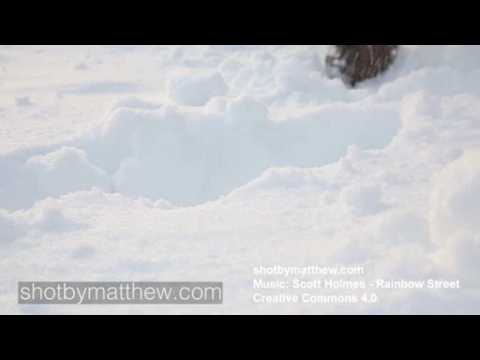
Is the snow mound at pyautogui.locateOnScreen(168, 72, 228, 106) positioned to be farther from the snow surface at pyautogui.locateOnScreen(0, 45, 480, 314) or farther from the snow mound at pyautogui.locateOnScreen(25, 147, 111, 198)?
the snow mound at pyautogui.locateOnScreen(25, 147, 111, 198)

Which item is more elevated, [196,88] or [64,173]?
[196,88]

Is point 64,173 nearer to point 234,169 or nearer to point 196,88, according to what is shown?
point 234,169

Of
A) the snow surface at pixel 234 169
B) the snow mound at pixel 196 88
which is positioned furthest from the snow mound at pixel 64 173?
the snow mound at pixel 196 88

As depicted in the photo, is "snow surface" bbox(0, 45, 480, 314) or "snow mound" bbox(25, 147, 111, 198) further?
"snow mound" bbox(25, 147, 111, 198)

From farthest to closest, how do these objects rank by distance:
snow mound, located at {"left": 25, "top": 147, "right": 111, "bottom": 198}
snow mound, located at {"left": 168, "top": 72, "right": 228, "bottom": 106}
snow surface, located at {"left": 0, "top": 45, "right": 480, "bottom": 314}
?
1. snow mound, located at {"left": 168, "top": 72, "right": 228, "bottom": 106}
2. snow mound, located at {"left": 25, "top": 147, "right": 111, "bottom": 198}
3. snow surface, located at {"left": 0, "top": 45, "right": 480, "bottom": 314}

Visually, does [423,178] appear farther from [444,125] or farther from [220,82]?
[220,82]

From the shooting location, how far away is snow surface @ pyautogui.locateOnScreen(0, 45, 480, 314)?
77.4 inches

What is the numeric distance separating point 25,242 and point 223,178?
919 mm

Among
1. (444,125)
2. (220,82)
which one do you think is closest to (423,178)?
(444,125)

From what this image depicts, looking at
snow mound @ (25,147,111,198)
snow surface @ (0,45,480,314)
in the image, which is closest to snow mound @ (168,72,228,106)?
snow surface @ (0,45,480,314)

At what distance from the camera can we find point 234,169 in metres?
2.71

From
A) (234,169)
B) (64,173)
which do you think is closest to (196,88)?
(234,169)
